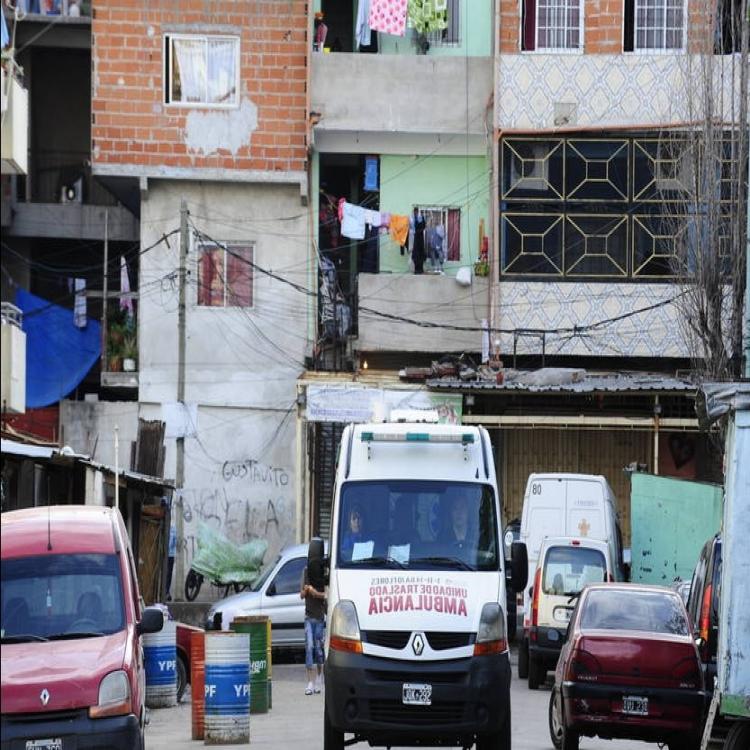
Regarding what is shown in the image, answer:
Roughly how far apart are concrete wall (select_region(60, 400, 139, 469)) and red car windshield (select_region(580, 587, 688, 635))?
67.0 feet

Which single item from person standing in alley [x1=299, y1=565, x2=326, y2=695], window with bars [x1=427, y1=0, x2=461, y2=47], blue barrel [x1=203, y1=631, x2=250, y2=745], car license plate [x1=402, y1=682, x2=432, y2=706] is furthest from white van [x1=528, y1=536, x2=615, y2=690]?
window with bars [x1=427, y1=0, x2=461, y2=47]

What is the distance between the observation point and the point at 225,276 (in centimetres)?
3869

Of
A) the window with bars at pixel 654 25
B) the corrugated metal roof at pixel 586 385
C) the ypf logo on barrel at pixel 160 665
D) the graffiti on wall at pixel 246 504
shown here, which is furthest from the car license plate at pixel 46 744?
the window with bars at pixel 654 25

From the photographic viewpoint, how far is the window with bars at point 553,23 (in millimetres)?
38656

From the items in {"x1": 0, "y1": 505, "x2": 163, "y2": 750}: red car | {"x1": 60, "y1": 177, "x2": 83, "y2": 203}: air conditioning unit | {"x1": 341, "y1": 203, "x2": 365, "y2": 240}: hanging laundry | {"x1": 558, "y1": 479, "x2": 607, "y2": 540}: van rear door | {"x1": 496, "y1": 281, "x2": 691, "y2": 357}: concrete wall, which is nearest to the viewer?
{"x1": 0, "y1": 505, "x2": 163, "y2": 750}: red car

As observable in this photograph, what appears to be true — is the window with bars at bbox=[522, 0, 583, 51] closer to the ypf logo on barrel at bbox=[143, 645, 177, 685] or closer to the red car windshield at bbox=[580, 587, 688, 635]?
the ypf logo on barrel at bbox=[143, 645, 177, 685]

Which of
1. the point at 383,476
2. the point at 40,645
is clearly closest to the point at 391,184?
the point at 383,476

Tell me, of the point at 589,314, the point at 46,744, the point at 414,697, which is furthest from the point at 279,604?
the point at 46,744

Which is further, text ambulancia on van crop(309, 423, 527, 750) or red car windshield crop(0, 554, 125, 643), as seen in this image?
text ambulancia on van crop(309, 423, 527, 750)

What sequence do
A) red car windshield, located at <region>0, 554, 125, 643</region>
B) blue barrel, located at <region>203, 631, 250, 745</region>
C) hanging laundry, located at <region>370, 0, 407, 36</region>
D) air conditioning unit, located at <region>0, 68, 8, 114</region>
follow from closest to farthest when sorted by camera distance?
red car windshield, located at <region>0, 554, 125, 643</region> → air conditioning unit, located at <region>0, 68, 8, 114</region> → blue barrel, located at <region>203, 631, 250, 745</region> → hanging laundry, located at <region>370, 0, 407, 36</region>

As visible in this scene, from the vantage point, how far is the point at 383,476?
16891mm

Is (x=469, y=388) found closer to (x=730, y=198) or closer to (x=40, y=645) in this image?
(x=730, y=198)

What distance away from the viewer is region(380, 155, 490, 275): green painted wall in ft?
128

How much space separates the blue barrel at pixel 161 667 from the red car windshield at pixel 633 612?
577 centimetres
